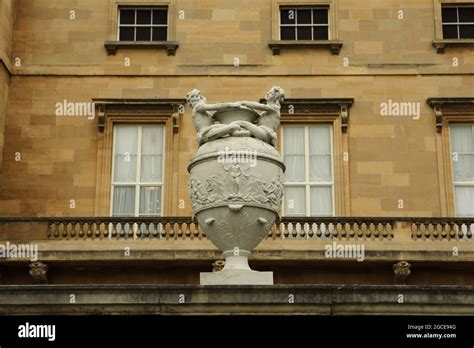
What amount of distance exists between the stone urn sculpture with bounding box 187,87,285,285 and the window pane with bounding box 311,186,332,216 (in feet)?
39.2

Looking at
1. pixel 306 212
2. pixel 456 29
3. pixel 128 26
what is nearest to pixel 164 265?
pixel 306 212

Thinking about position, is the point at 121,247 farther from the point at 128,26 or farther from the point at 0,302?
the point at 0,302

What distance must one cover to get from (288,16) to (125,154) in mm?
5462

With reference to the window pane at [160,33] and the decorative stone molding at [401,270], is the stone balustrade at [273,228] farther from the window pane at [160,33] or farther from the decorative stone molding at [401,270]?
the window pane at [160,33]

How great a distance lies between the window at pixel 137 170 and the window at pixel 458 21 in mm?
7665

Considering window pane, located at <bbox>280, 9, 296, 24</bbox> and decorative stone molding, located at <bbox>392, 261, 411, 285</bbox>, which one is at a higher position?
window pane, located at <bbox>280, 9, 296, 24</bbox>

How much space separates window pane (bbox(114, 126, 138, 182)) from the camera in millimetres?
24141

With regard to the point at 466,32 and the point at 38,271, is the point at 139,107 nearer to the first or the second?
the point at 38,271

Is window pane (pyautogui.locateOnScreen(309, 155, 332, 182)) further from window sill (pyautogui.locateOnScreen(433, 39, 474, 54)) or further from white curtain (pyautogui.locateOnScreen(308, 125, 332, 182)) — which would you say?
window sill (pyautogui.locateOnScreen(433, 39, 474, 54))

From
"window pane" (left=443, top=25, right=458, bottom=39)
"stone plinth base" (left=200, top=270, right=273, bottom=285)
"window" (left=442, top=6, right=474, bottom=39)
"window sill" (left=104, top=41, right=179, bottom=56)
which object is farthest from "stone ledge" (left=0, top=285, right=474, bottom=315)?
"window" (left=442, top=6, right=474, bottom=39)

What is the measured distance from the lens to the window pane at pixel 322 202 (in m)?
23.9

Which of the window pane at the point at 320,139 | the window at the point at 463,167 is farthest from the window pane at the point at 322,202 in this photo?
the window at the point at 463,167

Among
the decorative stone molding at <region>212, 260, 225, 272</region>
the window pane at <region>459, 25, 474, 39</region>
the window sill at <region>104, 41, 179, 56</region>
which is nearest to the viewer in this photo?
the decorative stone molding at <region>212, 260, 225, 272</region>
